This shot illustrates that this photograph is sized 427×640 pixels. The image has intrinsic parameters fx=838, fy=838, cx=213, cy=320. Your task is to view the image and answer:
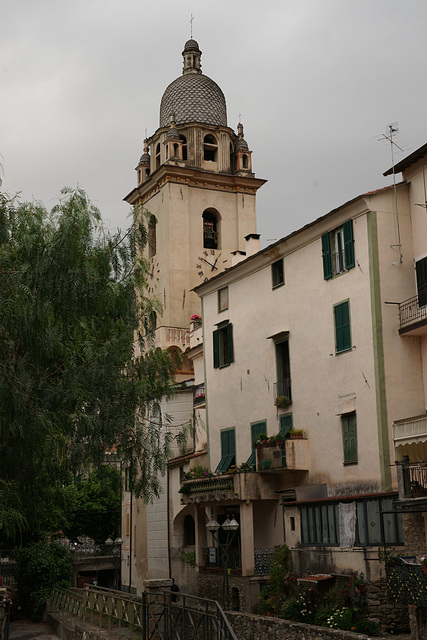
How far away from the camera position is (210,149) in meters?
54.8

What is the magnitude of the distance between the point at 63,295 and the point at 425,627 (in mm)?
11065

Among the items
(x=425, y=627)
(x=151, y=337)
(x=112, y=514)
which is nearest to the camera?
(x=425, y=627)

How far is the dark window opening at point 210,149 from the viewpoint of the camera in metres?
54.5

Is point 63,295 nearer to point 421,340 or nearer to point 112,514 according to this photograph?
point 421,340

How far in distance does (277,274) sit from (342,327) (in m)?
4.85

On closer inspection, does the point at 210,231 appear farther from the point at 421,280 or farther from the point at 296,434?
the point at 421,280

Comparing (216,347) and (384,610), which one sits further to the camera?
(216,347)

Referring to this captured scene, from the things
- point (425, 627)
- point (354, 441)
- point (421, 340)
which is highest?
point (421, 340)

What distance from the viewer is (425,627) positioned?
1903cm

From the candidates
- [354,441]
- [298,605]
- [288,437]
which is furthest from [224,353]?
[298,605]

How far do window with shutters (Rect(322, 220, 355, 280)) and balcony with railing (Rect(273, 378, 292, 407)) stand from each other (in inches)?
167

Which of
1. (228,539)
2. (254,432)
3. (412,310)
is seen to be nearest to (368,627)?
(228,539)

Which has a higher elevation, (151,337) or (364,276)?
(364,276)

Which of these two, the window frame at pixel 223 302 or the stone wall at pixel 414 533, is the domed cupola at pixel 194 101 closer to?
the window frame at pixel 223 302
